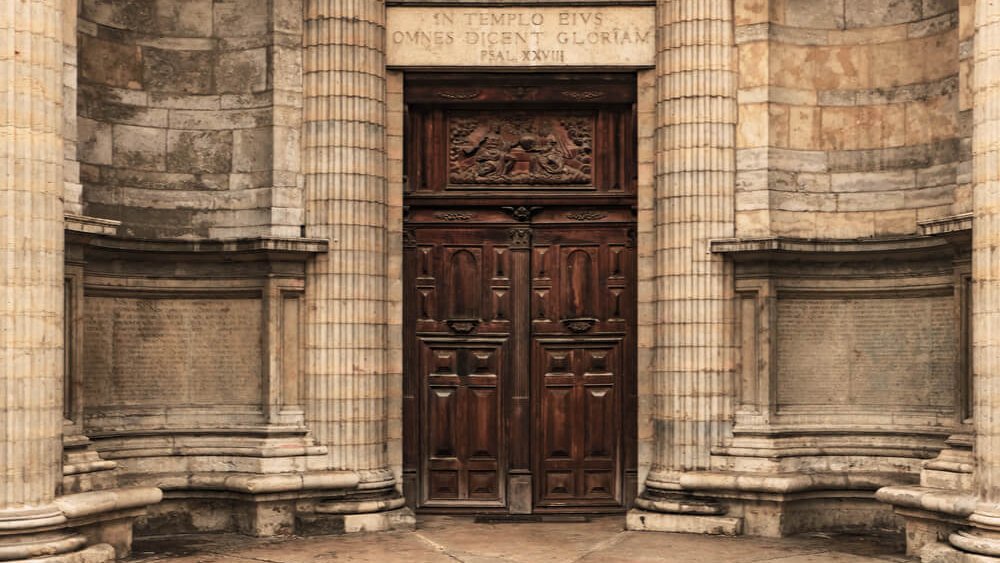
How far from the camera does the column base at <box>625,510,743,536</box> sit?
12031 mm

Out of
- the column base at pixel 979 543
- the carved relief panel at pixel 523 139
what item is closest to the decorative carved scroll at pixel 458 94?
the carved relief panel at pixel 523 139

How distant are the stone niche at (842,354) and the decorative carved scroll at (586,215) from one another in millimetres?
1472

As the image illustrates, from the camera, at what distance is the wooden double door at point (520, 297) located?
1309 centimetres

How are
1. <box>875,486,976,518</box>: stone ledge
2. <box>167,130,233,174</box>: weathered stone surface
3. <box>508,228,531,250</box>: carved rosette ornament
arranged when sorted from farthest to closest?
<box>508,228,531,250</box>: carved rosette ornament
<box>167,130,233,174</box>: weathered stone surface
<box>875,486,976,518</box>: stone ledge

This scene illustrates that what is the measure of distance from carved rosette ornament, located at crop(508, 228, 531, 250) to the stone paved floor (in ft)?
9.88

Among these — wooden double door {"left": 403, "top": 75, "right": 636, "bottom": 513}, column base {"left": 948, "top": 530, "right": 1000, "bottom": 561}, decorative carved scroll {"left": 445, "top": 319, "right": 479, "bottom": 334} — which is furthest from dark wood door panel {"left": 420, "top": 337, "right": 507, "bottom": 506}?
column base {"left": 948, "top": 530, "right": 1000, "bottom": 561}

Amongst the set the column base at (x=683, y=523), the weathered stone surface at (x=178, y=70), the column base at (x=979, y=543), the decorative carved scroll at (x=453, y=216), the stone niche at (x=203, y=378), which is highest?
the weathered stone surface at (x=178, y=70)

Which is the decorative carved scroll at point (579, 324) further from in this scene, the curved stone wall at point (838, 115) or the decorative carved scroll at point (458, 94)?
the decorative carved scroll at point (458, 94)

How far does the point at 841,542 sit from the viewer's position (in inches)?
459

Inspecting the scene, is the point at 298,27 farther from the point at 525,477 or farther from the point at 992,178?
the point at 992,178

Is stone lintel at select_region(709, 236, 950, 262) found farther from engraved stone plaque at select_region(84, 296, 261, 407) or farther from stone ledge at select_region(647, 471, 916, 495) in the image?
engraved stone plaque at select_region(84, 296, 261, 407)

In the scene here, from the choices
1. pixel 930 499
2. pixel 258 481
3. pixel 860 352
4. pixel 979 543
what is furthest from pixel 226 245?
pixel 979 543

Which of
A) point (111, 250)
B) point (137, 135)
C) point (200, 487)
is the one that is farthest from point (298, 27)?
→ point (200, 487)

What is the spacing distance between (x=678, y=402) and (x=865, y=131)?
3.43 meters
